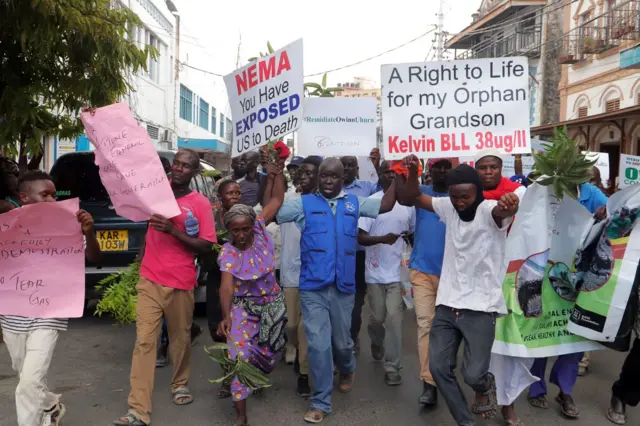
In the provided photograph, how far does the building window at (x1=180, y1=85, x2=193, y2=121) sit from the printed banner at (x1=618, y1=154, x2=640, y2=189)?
30307 millimetres

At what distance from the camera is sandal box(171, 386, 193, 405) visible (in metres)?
4.90

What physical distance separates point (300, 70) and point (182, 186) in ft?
4.91

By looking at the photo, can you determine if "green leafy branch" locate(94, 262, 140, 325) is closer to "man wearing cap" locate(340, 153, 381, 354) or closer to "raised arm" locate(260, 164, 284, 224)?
"raised arm" locate(260, 164, 284, 224)

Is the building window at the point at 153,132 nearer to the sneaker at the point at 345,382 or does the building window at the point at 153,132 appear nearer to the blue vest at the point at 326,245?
the sneaker at the point at 345,382

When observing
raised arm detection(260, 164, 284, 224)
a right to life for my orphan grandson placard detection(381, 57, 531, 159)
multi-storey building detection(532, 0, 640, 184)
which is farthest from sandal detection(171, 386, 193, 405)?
multi-storey building detection(532, 0, 640, 184)

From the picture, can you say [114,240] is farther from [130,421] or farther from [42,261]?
[130,421]

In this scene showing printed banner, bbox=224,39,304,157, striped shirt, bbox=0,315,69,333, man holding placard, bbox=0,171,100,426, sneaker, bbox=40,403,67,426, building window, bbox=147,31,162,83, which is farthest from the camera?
building window, bbox=147,31,162,83

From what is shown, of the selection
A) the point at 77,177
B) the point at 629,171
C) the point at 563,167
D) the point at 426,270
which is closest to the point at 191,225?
the point at 426,270

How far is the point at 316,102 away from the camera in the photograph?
701 centimetres

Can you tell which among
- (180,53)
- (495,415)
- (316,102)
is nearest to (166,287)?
(495,415)

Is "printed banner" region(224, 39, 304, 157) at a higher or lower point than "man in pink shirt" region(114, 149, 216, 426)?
higher

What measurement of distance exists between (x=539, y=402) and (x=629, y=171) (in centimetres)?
466

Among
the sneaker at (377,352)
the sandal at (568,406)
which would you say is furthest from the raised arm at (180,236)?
the sandal at (568,406)

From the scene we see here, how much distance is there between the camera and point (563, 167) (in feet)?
14.3
